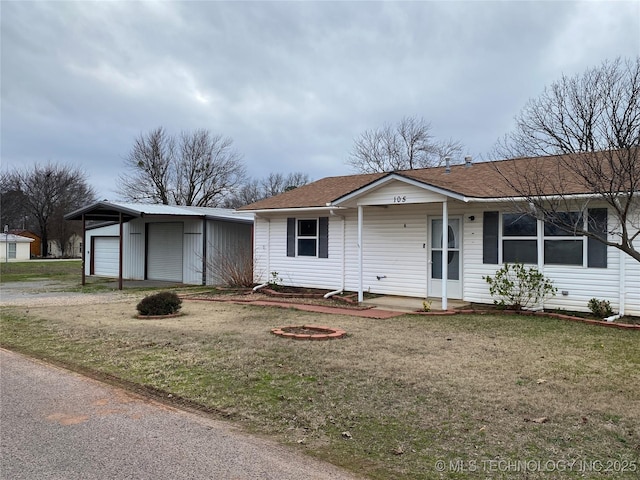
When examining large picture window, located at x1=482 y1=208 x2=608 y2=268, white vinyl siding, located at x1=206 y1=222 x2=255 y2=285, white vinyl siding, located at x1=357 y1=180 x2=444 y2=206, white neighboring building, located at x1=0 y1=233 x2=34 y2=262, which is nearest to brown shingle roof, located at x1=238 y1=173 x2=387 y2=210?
white vinyl siding, located at x1=357 y1=180 x2=444 y2=206

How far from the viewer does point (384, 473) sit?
3.45 meters

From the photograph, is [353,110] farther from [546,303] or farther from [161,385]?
[161,385]

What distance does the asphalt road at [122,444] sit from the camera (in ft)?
11.3

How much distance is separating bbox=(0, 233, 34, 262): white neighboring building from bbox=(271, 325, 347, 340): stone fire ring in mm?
43400

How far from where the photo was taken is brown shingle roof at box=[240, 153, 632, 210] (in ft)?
31.3

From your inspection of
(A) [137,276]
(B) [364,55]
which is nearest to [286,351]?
(B) [364,55]

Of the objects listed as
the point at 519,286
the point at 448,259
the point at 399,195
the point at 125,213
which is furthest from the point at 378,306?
the point at 125,213

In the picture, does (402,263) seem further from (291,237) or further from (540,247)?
(291,237)

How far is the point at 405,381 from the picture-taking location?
564cm

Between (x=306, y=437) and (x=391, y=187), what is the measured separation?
335 inches

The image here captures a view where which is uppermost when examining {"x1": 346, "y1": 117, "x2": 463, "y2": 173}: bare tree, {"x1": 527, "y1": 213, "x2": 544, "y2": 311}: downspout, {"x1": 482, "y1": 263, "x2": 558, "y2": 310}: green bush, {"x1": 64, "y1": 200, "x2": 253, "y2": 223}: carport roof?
{"x1": 346, "y1": 117, "x2": 463, "y2": 173}: bare tree

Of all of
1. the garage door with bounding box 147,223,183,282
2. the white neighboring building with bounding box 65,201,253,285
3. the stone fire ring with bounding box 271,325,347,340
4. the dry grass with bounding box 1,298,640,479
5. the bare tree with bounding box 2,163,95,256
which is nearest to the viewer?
the dry grass with bounding box 1,298,640,479

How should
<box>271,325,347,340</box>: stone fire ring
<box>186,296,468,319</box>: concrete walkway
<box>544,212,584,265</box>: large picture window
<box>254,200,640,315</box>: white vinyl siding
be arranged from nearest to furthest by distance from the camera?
1. <box>271,325,347,340</box>: stone fire ring
2. <box>254,200,640,315</box>: white vinyl siding
3. <box>544,212,584,265</box>: large picture window
4. <box>186,296,468,319</box>: concrete walkway

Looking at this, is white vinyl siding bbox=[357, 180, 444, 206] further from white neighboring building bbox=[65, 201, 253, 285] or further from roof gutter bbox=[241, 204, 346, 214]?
white neighboring building bbox=[65, 201, 253, 285]
